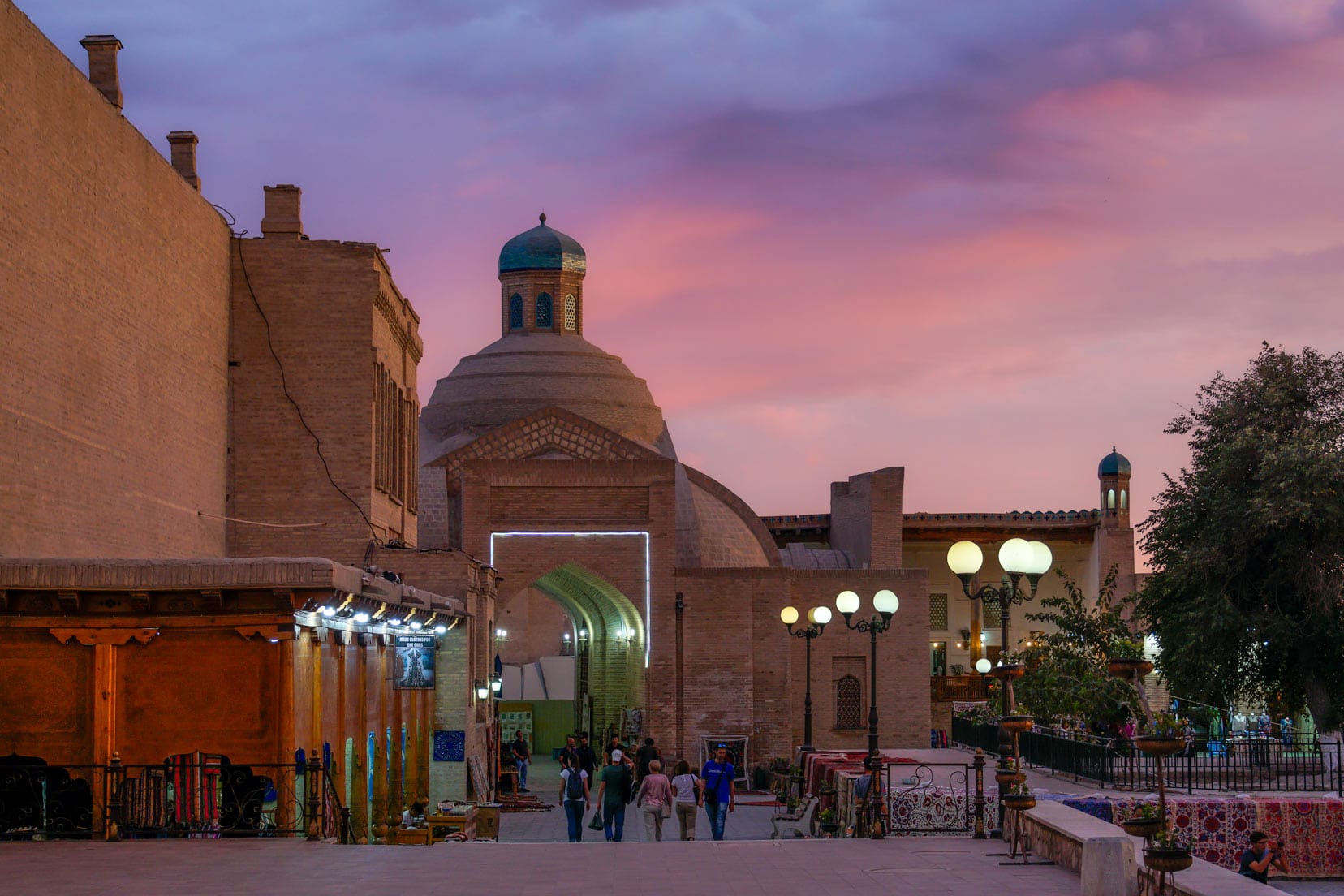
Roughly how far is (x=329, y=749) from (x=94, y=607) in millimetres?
2964

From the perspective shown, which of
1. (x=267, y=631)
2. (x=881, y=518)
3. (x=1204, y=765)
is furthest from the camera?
(x=881, y=518)

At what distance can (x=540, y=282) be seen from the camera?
49.2 meters

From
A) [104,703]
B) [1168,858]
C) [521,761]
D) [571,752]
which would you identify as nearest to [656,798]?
[571,752]

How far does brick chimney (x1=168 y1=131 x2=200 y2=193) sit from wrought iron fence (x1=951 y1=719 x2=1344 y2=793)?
13.3 m

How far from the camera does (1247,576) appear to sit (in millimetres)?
Result: 26359

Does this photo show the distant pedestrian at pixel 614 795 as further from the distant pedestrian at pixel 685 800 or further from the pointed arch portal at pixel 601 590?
the pointed arch portal at pixel 601 590

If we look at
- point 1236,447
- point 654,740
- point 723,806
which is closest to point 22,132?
point 723,806

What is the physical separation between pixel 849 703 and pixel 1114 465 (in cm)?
1957

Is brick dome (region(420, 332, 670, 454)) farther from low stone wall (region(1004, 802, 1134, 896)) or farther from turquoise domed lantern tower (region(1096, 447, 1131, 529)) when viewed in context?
low stone wall (region(1004, 802, 1134, 896))

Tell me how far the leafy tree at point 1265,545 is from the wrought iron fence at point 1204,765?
1707mm

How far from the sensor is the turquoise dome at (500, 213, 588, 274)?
4909 centimetres

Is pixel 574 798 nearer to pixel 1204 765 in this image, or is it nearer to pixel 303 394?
pixel 303 394

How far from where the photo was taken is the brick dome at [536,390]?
4641 cm

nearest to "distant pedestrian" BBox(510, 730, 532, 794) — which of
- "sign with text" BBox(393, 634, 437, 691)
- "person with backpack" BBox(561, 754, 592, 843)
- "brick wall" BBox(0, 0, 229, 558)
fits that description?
"sign with text" BBox(393, 634, 437, 691)
